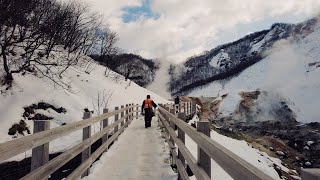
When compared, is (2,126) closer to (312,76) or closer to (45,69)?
(45,69)

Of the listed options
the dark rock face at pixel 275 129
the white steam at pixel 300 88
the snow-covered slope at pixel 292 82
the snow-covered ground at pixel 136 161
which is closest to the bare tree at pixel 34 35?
the snow-covered ground at pixel 136 161

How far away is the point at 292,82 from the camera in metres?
99.1

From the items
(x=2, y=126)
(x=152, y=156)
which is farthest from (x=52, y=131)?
(x=2, y=126)

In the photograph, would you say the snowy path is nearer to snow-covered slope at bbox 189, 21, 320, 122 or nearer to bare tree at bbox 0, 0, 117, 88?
bare tree at bbox 0, 0, 117, 88

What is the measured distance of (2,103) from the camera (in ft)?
59.6

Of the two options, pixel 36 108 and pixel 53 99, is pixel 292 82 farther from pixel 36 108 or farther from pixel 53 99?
pixel 36 108

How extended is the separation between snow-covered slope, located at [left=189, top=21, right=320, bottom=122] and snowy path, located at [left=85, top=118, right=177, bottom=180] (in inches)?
1881

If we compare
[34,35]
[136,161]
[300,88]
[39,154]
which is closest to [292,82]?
[300,88]

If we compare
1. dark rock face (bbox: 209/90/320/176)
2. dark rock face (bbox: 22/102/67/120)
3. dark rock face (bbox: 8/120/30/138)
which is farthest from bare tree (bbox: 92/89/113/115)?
dark rock face (bbox: 209/90/320/176)

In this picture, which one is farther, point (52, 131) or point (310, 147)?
point (310, 147)

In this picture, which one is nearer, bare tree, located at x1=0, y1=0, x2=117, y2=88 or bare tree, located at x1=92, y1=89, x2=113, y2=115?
bare tree, located at x1=0, y1=0, x2=117, y2=88

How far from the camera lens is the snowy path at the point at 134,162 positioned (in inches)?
304

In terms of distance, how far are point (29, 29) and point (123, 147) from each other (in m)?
→ 15.6

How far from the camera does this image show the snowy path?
7.72 meters
